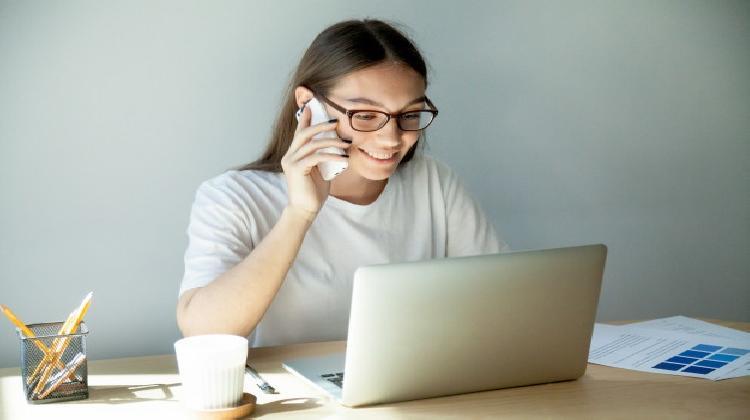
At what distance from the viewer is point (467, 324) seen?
121 centimetres

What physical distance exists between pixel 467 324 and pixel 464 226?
1.00 m

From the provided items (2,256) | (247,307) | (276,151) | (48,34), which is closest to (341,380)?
(247,307)

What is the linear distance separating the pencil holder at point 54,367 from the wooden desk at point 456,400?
0.02 meters

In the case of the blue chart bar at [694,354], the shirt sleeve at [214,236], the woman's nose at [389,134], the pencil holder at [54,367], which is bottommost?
the blue chart bar at [694,354]

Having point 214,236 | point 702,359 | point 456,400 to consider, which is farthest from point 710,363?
point 214,236

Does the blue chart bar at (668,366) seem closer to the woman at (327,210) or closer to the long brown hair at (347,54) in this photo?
the woman at (327,210)

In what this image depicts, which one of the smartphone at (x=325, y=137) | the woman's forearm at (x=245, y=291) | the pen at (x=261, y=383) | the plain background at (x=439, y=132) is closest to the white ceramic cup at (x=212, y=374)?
the pen at (x=261, y=383)

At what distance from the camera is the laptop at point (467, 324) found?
1162mm

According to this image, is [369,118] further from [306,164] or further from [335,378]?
[335,378]

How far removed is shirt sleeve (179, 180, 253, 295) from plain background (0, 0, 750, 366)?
1.36ft

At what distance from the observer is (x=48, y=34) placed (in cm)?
207

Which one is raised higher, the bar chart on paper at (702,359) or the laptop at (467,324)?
the laptop at (467,324)

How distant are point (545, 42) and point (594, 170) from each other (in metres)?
0.47

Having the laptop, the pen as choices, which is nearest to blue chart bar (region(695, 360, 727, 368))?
the laptop
